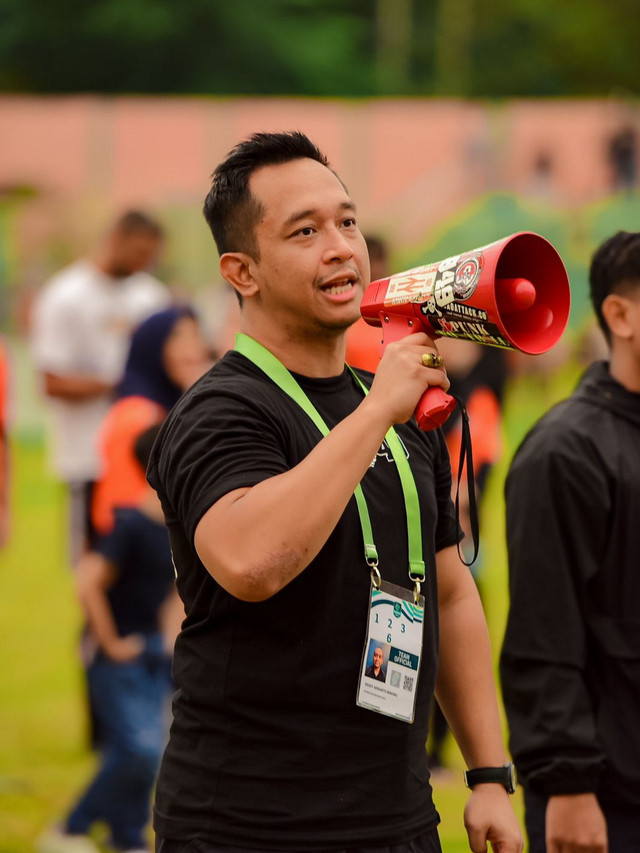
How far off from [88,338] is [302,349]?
486 cm

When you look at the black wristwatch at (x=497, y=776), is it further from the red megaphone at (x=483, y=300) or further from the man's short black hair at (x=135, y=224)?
the man's short black hair at (x=135, y=224)

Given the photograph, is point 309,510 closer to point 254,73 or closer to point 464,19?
point 254,73

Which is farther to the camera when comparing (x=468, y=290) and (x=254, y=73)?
(x=254, y=73)

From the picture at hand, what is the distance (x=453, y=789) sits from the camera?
5723 mm

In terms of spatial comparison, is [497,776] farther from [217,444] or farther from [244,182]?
[244,182]

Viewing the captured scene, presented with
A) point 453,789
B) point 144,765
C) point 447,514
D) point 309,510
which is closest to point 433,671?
point 447,514

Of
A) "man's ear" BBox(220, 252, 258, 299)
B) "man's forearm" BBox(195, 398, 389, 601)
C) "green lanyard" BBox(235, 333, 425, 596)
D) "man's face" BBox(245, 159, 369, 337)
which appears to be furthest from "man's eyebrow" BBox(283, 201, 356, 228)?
"man's forearm" BBox(195, 398, 389, 601)

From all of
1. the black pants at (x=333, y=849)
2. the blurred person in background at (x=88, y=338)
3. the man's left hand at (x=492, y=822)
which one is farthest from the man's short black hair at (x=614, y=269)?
the blurred person in background at (x=88, y=338)

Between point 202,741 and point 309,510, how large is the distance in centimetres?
52

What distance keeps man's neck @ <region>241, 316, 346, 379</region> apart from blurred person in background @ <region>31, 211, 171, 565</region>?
4.54m

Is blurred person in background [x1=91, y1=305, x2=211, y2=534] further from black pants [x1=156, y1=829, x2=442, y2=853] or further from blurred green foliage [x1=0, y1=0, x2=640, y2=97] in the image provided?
blurred green foliage [x1=0, y1=0, x2=640, y2=97]

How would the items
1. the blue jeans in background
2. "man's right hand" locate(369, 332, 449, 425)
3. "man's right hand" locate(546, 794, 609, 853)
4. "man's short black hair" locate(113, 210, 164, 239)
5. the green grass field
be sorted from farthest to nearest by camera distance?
"man's short black hair" locate(113, 210, 164, 239) → the green grass field → the blue jeans in background → "man's right hand" locate(546, 794, 609, 853) → "man's right hand" locate(369, 332, 449, 425)

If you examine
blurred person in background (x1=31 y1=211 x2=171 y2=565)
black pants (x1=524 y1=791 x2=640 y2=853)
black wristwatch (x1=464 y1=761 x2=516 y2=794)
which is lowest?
black pants (x1=524 y1=791 x2=640 y2=853)

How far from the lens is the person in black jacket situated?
2.97 metres
